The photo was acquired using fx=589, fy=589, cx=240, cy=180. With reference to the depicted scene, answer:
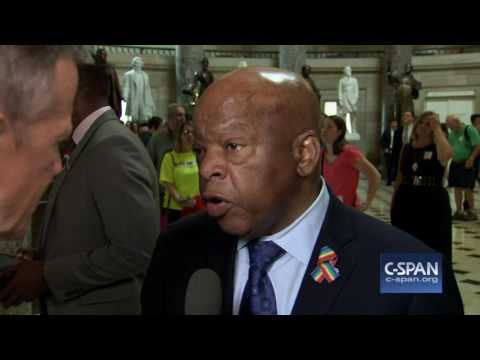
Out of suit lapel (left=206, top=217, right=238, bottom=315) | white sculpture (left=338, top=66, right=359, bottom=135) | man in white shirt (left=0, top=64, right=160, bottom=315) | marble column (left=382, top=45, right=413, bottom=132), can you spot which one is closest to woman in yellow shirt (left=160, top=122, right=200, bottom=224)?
man in white shirt (left=0, top=64, right=160, bottom=315)

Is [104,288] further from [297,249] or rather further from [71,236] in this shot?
[297,249]

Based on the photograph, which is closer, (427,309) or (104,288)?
(427,309)

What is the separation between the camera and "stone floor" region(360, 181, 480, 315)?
4.35m

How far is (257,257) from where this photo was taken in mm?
1485

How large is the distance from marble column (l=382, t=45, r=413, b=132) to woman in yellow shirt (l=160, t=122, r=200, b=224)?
12.2 m

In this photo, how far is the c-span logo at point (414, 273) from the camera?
150cm

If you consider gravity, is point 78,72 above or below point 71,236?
above

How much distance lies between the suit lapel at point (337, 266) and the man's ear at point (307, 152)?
0.14 meters

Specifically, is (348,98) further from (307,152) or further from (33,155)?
(33,155)

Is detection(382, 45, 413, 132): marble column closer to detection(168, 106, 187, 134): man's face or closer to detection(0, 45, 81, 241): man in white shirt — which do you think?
detection(168, 106, 187, 134): man's face

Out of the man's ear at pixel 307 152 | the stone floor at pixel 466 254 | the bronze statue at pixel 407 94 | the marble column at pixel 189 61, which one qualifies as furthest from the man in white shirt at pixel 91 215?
the bronze statue at pixel 407 94

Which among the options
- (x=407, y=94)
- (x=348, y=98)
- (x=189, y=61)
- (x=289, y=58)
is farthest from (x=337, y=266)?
(x=348, y=98)
